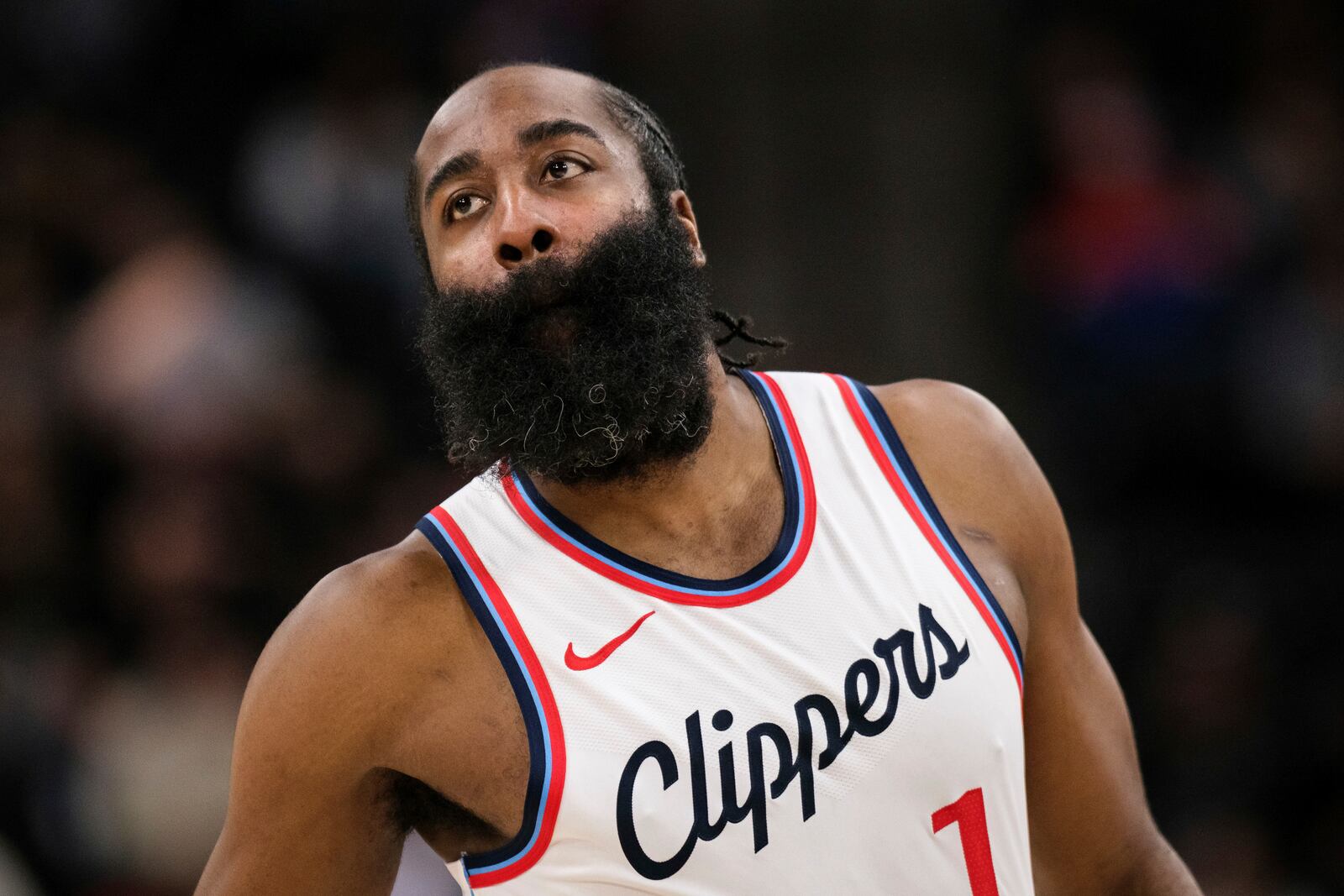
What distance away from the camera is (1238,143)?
7.62m

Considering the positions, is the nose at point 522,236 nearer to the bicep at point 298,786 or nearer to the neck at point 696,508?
the neck at point 696,508

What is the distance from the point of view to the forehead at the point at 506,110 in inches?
112

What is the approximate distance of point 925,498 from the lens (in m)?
2.85

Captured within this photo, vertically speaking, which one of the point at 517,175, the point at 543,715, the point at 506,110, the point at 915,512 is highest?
the point at 506,110

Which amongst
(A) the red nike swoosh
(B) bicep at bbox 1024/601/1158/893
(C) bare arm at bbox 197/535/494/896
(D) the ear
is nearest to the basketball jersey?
(A) the red nike swoosh

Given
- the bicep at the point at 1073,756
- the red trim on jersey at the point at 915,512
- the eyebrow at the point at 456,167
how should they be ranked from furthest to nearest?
the bicep at the point at 1073,756 < the eyebrow at the point at 456,167 < the red trim on jersey at the point at 915,512

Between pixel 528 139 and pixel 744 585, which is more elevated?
pixel 528 139

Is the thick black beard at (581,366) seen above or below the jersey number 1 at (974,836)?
above

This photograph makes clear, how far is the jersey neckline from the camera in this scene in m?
2.66

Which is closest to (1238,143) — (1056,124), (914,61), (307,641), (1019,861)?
(1056,124)

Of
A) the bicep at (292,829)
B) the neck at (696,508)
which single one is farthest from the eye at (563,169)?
the bicep at (292,829)

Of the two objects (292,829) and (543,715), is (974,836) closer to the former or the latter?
(543,715)

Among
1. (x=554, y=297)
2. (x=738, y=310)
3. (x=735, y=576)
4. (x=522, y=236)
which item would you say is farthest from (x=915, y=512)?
(x=738, y=310)

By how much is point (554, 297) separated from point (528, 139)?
32 centimetres
